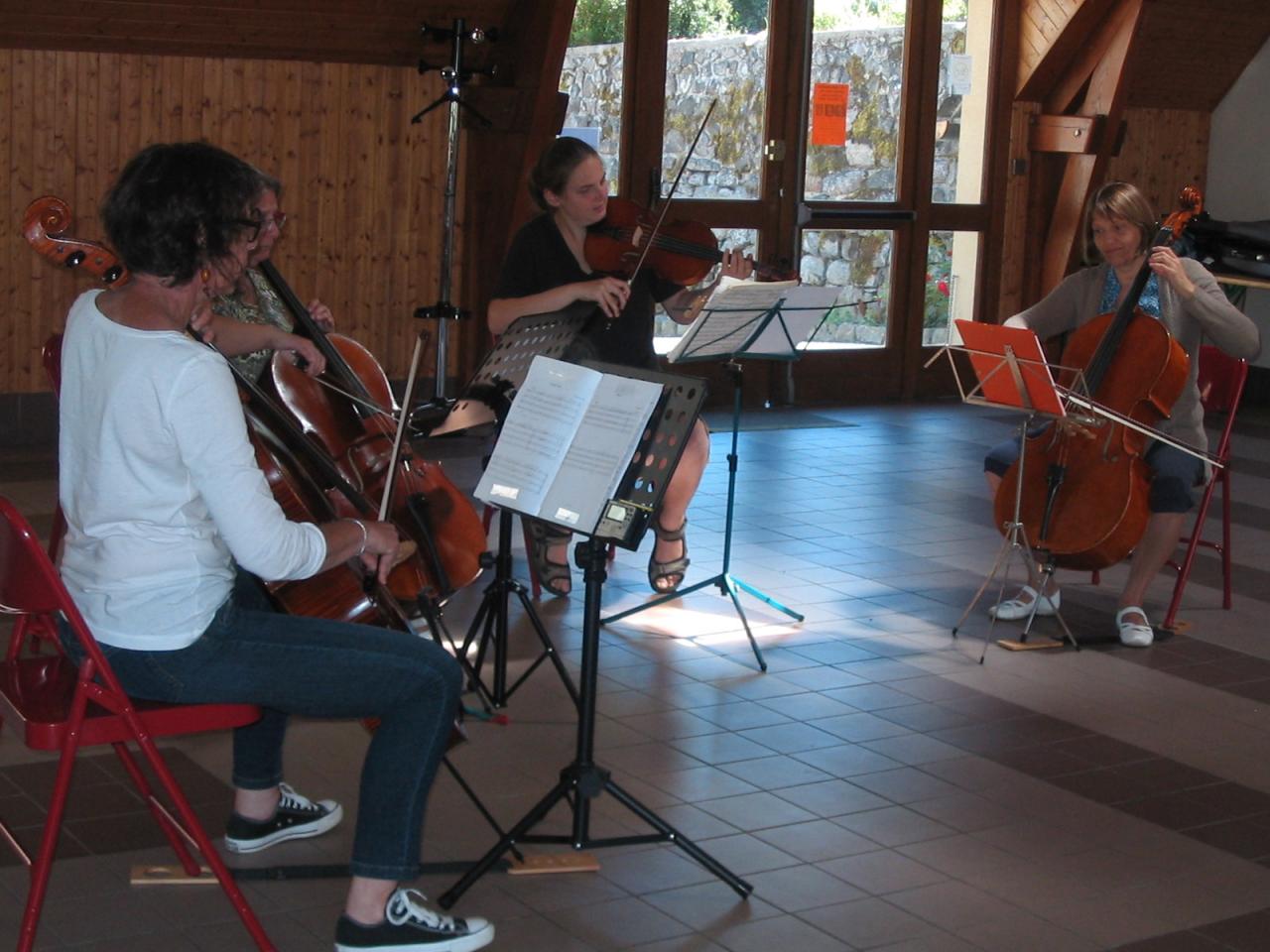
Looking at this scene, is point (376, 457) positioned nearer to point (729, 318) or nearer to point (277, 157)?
point (729, 318)

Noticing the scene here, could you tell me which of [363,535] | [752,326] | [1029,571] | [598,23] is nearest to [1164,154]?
[598,23]

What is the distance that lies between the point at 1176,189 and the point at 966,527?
16.3ft

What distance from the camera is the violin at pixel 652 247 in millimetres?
4672

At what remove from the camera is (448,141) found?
7457mm

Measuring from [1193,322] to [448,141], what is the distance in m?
3.70

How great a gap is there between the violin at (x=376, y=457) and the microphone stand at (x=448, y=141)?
2873 mm

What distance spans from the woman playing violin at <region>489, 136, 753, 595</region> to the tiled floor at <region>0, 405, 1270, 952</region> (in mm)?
174

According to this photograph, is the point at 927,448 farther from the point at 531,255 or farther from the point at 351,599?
the point at 351,599

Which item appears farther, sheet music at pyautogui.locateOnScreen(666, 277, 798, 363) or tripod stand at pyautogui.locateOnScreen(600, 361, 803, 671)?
tripod stand at pyautogui.locateOnScreen(600, 361, 803, 671)

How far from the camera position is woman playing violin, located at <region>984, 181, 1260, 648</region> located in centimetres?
473

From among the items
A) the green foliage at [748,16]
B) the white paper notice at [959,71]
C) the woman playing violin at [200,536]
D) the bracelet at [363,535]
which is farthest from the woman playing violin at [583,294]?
the white paper notice at [959,71]

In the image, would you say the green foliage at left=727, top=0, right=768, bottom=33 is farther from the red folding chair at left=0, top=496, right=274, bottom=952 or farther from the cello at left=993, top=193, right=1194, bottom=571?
the red folding chair at left=0, top=496, right=274, bottom=952

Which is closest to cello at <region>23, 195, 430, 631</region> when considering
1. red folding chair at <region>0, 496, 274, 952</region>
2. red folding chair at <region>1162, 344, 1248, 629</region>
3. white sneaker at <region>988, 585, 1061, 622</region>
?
red folding chair at <region>0, 496, 274, 952</region>

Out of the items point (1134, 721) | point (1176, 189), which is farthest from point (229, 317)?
point (1176, 189)
